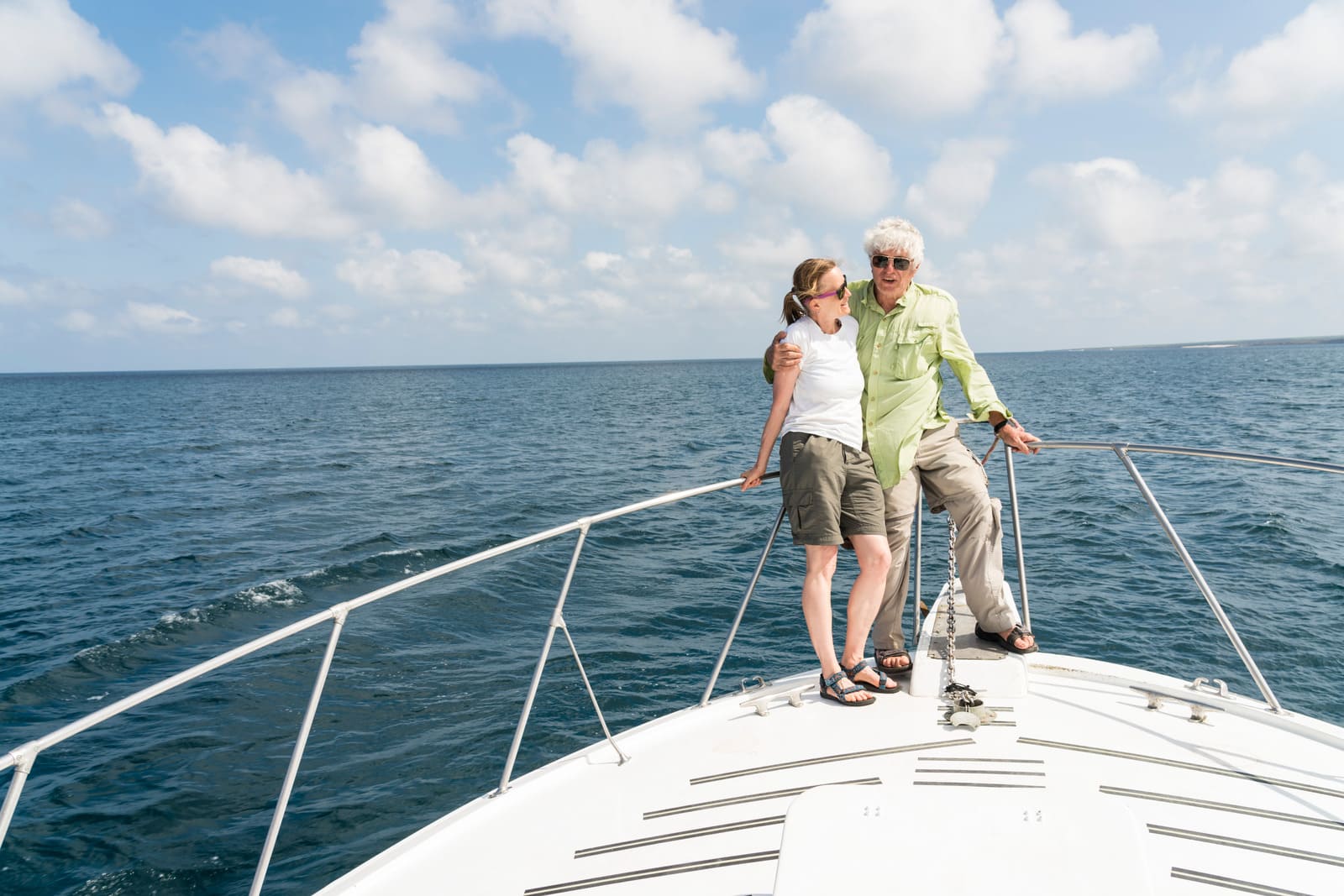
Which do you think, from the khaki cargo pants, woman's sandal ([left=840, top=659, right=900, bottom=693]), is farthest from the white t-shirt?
woman's sandal ([left=840, top=659, right=900, bottom=693])

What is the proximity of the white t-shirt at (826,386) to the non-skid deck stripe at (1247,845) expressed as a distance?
163cm

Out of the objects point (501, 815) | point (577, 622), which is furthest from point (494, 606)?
point (501, 815)

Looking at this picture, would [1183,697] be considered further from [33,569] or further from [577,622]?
[33,569]

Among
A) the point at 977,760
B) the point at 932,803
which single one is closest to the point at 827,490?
the point at 977,760

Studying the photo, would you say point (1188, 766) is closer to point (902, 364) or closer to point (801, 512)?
point (801, 512)

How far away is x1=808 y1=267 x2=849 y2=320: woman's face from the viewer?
3240 mm

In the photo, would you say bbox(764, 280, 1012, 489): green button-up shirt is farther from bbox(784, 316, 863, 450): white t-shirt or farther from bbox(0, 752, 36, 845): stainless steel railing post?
bbox(0, 752, 36, 845): stainless steel railing post

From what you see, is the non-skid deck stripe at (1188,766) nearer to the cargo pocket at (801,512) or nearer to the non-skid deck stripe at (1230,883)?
the non-skid deck stripe at (1230,883)

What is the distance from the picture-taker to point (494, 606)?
971cm

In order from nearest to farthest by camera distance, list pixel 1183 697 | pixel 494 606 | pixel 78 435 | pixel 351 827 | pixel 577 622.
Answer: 1. pixel 1183 697
2. pixel 351 827
3. pixel 577 622
4. pixel 494 606
5. pixel 78 435

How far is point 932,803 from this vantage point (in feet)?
6.22

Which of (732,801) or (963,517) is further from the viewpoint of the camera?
(963,517)

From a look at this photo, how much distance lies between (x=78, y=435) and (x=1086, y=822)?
42698 mm

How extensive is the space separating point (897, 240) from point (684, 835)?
7.76ft
